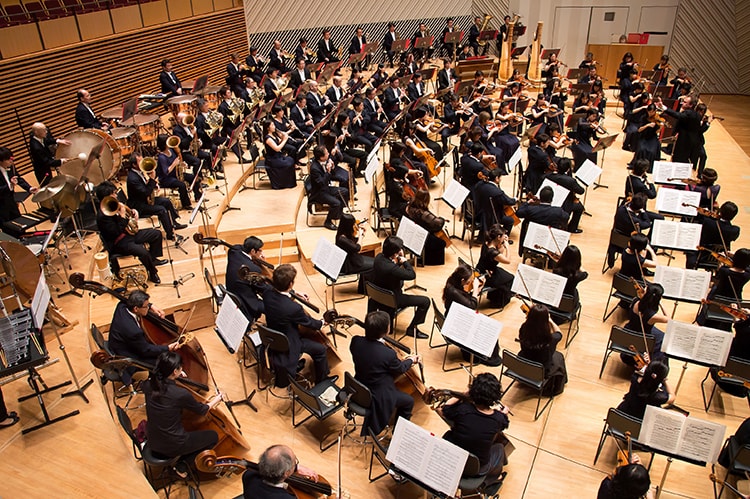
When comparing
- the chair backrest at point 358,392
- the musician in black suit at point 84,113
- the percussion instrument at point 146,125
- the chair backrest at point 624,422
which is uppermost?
the musician in black suit at point 84,113

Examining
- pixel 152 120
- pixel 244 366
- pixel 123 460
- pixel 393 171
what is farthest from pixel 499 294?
pixel 152 120

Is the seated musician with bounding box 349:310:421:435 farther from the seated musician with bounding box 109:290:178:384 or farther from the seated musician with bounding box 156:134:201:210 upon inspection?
the seated musician with bounding box 156:134:201:210

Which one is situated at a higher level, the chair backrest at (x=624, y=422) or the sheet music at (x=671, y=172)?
the sheet music at (x=671, y=172)

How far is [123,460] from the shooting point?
5.19 m

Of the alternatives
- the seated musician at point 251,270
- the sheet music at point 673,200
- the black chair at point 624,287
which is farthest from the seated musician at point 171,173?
the sheet music at point 673,200

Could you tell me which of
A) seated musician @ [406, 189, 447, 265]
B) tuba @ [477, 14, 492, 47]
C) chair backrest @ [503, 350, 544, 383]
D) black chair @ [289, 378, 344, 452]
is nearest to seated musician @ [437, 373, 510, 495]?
chair backrest @ [503, 350, 544, 383]

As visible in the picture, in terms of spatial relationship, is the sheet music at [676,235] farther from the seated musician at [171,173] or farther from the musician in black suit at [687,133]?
the seated musician at [171,173]

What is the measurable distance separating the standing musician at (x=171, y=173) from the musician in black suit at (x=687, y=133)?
33.5 feet

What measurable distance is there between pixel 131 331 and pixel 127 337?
79mm

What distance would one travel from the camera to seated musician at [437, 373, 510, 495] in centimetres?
461

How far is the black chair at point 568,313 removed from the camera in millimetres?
7191

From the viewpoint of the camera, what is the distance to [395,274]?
7004 mm

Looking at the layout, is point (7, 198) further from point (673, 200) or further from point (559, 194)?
point (673, 200)

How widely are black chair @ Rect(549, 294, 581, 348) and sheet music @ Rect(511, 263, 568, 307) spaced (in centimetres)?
43
